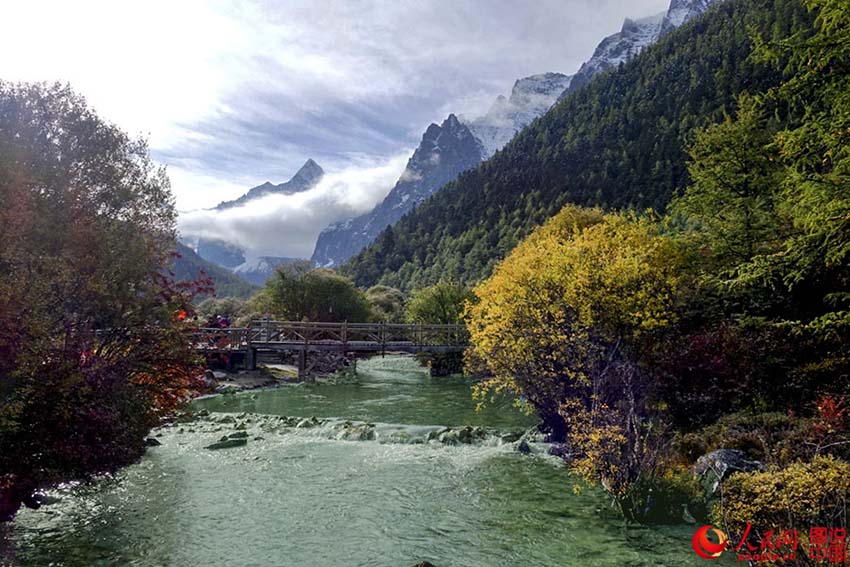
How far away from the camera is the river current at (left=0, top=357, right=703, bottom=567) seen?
9.02m

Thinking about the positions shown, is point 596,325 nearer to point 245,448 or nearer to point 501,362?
point 501,362

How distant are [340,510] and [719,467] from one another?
811cm

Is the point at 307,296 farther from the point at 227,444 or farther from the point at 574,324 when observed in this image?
the point at 574,324

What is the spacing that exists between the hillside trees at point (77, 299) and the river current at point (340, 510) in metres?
1.50

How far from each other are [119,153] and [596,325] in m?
13.7

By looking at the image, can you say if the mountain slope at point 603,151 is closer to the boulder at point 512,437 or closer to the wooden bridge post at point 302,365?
the wooden bridge post at point 302,365

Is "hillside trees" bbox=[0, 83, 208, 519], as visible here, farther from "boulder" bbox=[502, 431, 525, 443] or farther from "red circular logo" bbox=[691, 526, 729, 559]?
"red circular logo" bbox=[691, 526, 729, 559]

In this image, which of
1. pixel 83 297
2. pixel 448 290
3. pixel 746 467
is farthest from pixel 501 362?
pixel 448 290

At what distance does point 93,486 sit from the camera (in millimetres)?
12539

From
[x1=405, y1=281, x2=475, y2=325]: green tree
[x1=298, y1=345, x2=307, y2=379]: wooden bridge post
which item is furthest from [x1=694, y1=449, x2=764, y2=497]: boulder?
[x1=405, y1=281, x2=475, y2=325]: green tree

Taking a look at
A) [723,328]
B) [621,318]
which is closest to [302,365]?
[621,318]

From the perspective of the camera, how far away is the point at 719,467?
10852 millimetres

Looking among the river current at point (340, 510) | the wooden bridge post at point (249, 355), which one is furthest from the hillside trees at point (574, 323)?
the wooden bridge post at point (249, 355)

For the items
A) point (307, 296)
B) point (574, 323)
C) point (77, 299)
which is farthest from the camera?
point (307, 296)
